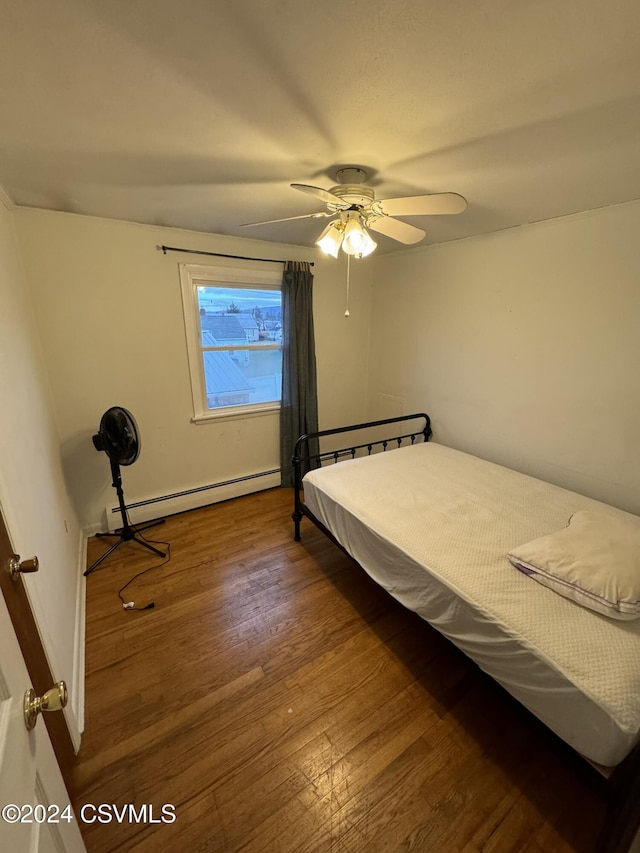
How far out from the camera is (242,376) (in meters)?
3.20

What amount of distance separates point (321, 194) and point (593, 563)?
190cm

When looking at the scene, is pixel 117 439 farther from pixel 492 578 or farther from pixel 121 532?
pixel 492 578

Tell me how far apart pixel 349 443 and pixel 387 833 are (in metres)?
3.10

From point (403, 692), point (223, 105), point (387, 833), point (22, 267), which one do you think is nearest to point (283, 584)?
point (403, 692)

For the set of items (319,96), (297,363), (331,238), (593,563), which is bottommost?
(593,563)

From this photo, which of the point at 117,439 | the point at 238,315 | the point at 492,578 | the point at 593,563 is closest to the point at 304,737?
the point at 492,578

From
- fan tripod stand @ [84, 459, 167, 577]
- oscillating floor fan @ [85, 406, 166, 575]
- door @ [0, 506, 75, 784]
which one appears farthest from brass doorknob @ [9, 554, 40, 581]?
fan tripod stand @ [84, 459, 167, 577]

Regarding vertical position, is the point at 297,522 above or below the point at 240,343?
below

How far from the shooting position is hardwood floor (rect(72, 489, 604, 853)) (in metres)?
1.14

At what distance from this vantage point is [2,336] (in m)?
1.43

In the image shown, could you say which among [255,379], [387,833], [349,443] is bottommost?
[387,833]

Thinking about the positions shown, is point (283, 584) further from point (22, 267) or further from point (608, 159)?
point (608, 159)

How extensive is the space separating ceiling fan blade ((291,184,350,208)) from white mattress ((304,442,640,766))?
1588mm

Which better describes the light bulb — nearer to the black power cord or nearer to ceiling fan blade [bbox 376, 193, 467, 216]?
ceiling fan blade [bbox 376, 193, 467, 216]
